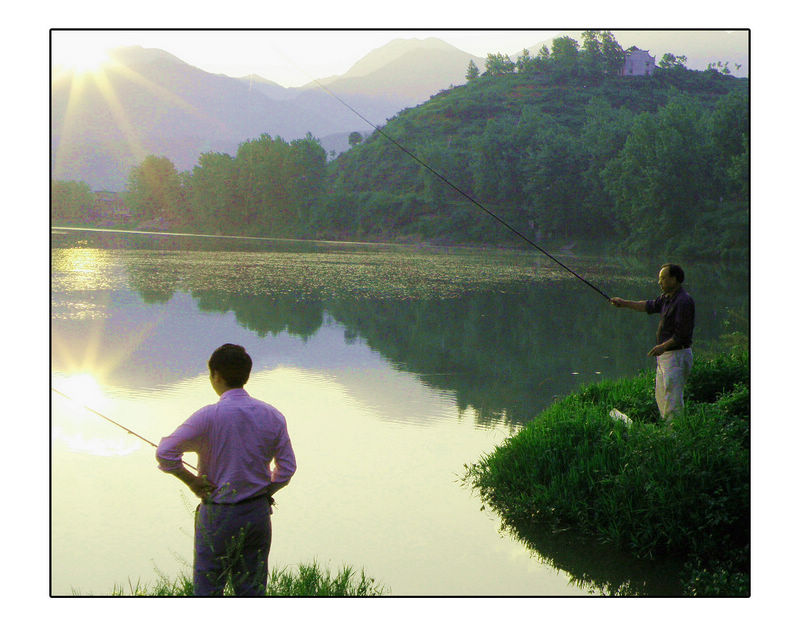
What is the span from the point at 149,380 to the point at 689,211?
32591mm

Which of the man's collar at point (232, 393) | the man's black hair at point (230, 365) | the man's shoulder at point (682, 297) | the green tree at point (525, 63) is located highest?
the green tree at point (525, 63)

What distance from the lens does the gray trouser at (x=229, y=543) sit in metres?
3.58

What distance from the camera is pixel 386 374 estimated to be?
1280 cm

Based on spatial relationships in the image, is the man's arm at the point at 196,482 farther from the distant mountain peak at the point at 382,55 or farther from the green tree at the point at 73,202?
the green tree at the point at 73,202

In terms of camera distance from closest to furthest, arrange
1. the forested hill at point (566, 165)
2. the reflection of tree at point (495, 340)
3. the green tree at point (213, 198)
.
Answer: the reflection of tree at point (495, 340) < the forested hill at point (566, 165) < the green tree at point (213, 198)

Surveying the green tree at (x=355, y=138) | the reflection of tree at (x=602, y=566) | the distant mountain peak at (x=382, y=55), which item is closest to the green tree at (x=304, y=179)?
the green tree at (x=355, y=138)

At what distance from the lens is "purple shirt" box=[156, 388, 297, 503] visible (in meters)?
3.53

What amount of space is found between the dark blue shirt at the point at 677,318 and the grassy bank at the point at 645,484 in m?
0.61

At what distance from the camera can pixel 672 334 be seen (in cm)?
669

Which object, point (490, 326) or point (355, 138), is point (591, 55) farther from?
point (490, 326)

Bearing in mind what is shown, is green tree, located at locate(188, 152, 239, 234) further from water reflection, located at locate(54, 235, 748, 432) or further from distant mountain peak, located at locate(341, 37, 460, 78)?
distant mountain peak, located at locate(341, 37, 460, 78)

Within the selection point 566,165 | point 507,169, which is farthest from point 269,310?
A: point 507,169
